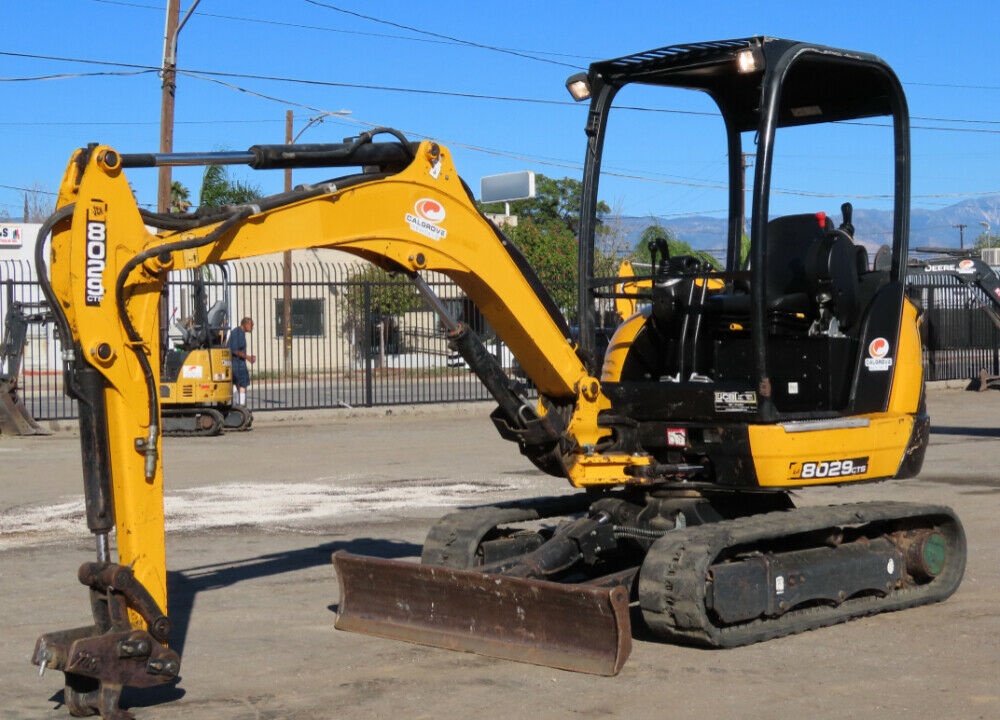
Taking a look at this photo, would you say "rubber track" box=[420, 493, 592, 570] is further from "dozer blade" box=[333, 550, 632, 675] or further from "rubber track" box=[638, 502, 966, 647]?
"rubber track" box=[638, 502, 966, 647]

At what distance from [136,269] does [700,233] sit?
6.51m

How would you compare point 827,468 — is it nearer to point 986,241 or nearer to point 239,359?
point 239,359

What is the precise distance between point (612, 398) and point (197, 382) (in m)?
14.6

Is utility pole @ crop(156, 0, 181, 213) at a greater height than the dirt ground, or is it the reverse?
utility pole @ crop(156, 0, 181, 213)

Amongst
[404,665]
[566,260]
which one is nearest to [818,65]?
[404,665]

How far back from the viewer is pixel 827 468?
8.31 m

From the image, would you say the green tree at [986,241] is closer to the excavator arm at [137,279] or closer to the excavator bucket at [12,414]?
the excavator bucket at [12,414]

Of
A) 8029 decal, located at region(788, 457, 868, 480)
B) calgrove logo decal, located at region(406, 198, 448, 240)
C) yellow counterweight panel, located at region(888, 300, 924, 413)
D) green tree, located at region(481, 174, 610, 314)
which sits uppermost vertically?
green tree, located at region(481, 174, 610, 314)

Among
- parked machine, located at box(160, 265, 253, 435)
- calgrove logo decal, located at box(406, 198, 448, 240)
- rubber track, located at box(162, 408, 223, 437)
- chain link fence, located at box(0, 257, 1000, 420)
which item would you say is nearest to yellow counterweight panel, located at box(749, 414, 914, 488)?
calgrove logo decal, located at box(406, 198, 448, 240)

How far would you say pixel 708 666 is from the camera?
7309mm

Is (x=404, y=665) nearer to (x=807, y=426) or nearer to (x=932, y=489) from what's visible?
(x=807, y=426)

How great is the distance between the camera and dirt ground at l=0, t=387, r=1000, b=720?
660 cm

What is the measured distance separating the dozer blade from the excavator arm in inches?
67.8

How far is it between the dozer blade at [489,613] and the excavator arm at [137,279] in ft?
5.65
